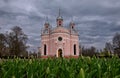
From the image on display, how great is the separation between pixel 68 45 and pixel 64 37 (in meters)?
2.95

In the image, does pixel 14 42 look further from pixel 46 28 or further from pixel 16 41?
pixel 46 28

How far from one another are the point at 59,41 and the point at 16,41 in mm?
15290

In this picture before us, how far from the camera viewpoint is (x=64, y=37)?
66.4 metres

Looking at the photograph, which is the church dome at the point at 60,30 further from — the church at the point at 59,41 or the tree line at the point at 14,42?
the tree line at the point at 14,42

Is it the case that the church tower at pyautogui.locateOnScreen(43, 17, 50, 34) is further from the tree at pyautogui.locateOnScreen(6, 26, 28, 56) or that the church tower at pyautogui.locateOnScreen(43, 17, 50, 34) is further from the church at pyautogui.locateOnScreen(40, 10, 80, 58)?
the tree at pyautogui.locateOnScreen(6, 26, 28, 56)

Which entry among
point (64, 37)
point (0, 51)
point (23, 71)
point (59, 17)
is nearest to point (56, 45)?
point (64, 37)

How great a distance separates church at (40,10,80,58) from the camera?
2596 inches

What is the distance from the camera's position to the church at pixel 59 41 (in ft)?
216

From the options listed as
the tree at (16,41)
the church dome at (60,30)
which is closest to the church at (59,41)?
the church dome at (60,30)

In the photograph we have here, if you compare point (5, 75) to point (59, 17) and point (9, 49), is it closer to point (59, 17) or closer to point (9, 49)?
point (9, 49)

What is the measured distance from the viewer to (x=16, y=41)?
180ft

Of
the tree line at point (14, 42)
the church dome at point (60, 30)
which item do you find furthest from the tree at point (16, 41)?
the church dome at point (60, 30)

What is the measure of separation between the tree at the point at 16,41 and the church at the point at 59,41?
35.5ft

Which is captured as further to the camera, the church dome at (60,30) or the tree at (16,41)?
the church dome at (60,30)
